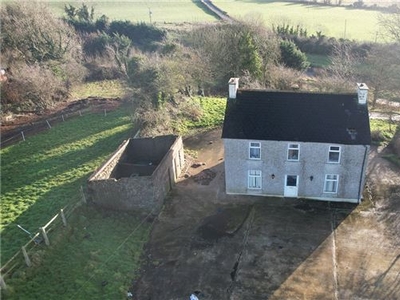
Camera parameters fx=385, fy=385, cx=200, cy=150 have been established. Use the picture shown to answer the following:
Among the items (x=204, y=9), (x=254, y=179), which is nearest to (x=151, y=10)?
(x=204, y=9)

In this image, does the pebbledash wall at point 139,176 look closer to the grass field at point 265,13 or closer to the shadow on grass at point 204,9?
the grass field at point 265,13

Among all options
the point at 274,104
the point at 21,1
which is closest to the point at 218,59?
the point at 274,104

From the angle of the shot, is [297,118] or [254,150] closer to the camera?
[297,118]

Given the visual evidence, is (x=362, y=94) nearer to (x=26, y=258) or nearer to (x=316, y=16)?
(x=26, y=258)

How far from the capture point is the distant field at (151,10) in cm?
7731

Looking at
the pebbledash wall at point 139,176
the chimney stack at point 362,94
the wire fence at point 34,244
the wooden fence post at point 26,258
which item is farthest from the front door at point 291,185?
the wooden fence post at point 26,258

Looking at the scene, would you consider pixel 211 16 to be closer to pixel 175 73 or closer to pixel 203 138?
pixel 175 73

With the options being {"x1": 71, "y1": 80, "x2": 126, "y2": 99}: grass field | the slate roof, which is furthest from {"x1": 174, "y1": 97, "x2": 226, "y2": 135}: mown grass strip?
{"x1": 71, "y1": 80, "x2": 126, "y2": 99}: grass field

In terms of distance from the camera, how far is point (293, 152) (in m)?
25.0

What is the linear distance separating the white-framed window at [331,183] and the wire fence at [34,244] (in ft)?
53.5

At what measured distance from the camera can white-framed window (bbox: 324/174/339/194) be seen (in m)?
25.2

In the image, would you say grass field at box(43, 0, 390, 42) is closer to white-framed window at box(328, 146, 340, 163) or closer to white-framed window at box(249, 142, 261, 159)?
white-framed window at box(249, 142, 261, 159)

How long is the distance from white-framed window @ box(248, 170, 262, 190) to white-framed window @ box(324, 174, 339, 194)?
434 cm

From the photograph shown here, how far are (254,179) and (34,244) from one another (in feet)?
46.6
